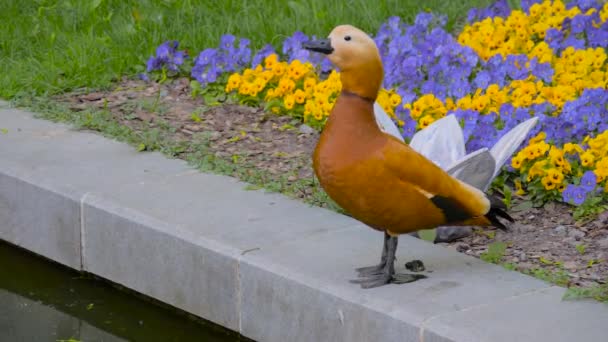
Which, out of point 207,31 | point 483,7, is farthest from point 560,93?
point 207,31

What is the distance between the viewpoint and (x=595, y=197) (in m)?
4.57

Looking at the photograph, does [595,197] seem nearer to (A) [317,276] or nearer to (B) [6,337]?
(A) [317,276]

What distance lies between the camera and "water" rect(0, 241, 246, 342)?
14.2ft

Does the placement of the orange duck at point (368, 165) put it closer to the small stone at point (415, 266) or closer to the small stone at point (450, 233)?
Result: the small stone at point (415, 266)

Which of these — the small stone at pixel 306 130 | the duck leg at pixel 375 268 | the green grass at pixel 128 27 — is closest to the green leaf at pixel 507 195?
the duck leg at pixel 375 268

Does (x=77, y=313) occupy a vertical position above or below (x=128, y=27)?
below

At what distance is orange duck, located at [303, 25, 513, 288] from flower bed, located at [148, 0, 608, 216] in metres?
1.06

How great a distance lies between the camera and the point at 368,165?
11.7 feet

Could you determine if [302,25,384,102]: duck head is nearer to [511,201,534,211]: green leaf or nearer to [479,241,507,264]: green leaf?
[479,241,507,264]: green leaf

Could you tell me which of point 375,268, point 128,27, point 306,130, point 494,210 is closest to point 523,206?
point 494,210

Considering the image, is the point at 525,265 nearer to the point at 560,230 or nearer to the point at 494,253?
the point at 494,253

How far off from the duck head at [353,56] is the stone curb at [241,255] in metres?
0.67

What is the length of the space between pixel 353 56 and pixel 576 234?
1.38 metres

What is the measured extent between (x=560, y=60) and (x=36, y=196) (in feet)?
9.06
